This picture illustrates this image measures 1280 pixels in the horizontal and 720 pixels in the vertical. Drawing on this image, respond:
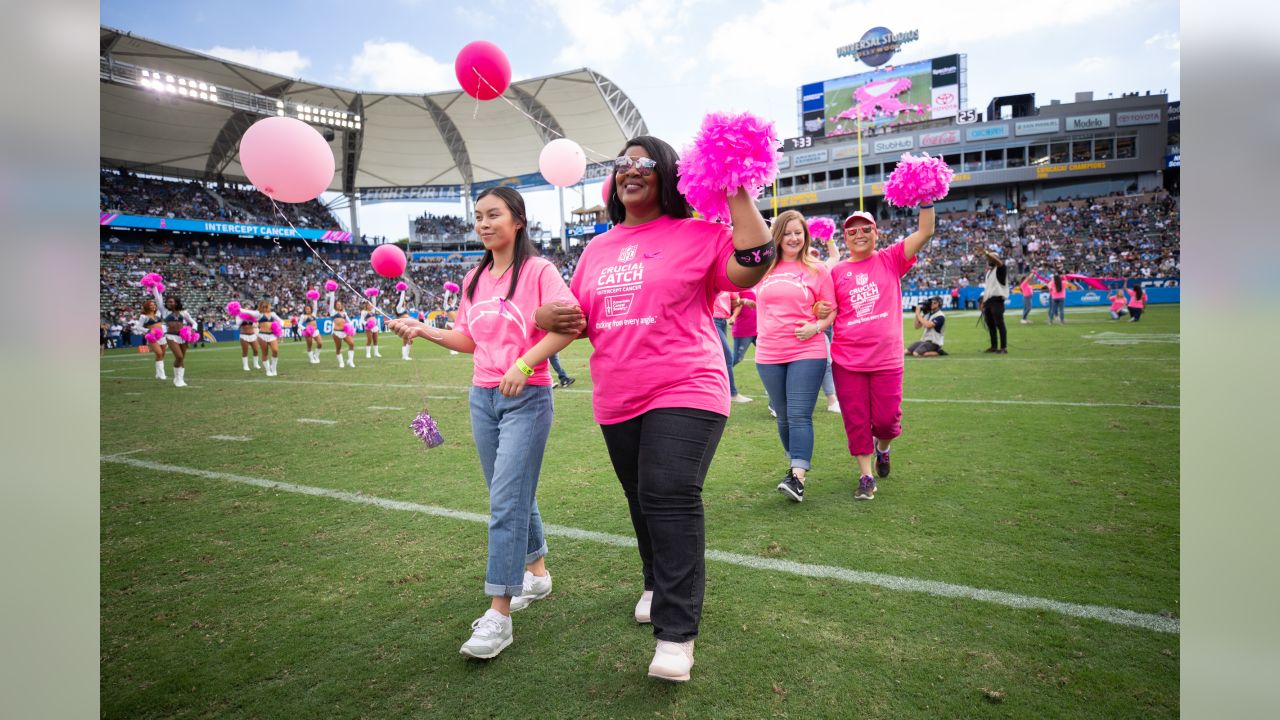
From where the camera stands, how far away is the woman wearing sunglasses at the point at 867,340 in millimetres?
4480

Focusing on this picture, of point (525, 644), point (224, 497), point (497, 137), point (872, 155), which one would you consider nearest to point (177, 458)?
point (224, 497)

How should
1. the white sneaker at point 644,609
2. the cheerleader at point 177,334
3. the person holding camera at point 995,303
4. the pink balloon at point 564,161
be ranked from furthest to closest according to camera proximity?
the cheerleader at point 177,334, the person holding camera at point 995,303, the pink balloon at point 564,161, the white sneaker at point 644,609

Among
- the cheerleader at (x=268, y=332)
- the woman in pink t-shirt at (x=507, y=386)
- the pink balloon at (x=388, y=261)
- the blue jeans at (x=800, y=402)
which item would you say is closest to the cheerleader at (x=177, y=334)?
the cheerleader at (x=268, y=332)

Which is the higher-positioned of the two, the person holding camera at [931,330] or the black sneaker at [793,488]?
the person holding camera at [931,330]

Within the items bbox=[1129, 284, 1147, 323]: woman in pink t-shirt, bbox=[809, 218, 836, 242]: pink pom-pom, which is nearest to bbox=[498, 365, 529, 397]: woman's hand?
bbox=[809, 218, 836, 242]: pink pom-pom

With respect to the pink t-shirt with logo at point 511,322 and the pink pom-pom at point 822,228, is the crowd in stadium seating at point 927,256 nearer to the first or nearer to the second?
the pink pom-pom at point 822,228

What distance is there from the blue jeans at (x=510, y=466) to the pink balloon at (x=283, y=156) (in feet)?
6.44

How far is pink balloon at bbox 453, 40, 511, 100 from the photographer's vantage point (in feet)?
19.3

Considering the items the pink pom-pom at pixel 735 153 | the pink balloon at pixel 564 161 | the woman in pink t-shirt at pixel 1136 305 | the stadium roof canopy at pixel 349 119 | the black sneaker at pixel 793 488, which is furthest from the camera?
the stadium roof canopy at pixel 349 119

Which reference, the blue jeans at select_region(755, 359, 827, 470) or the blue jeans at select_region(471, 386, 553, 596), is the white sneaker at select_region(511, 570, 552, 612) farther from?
the blue jeans at select_region(755, 359, 827, 470)

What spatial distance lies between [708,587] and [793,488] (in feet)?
4.63

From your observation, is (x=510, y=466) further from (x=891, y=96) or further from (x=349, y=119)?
(x=891, y=96)

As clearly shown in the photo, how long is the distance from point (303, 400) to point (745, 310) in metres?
7.14

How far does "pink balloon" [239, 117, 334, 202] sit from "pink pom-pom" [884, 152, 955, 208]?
3.62 meters
